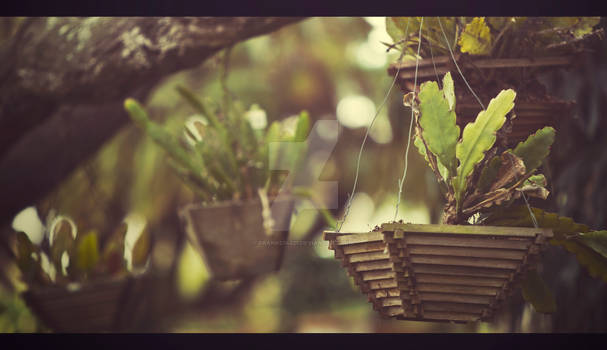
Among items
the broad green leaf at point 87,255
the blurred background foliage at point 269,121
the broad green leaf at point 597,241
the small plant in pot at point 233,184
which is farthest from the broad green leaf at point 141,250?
the broad green leaf at point 597,241

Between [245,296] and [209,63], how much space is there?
323 cm

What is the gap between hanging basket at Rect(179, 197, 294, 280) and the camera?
1443 millimetres

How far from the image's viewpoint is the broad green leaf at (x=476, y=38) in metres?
1.11

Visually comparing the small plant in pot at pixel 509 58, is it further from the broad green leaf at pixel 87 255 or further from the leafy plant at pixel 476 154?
the broad green leaf at pixel 87 255

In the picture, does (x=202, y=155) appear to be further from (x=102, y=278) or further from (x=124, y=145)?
(x=124, y=145)

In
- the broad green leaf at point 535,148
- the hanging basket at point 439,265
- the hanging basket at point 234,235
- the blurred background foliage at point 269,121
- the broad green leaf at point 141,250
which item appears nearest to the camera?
the hanging basket at point 439,265

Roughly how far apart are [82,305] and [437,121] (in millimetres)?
1240

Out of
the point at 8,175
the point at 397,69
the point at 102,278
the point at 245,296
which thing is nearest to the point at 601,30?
the point at 397,69

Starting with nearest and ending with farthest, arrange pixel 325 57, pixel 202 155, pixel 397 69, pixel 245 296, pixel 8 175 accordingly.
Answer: pixel 397 69 → pixel 202 155 → pixel 8 175 → pixel 325 57 → pixel 245 296

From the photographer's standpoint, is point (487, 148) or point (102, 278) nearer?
point (487, 148)

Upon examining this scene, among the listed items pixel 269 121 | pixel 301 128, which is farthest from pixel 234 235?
pixel 269 121

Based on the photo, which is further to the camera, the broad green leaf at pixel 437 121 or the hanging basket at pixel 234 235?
the hanging basket at pixel 234 235

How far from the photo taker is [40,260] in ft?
5.40

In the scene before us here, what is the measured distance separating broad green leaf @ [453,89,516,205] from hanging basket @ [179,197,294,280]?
610 millimetres
